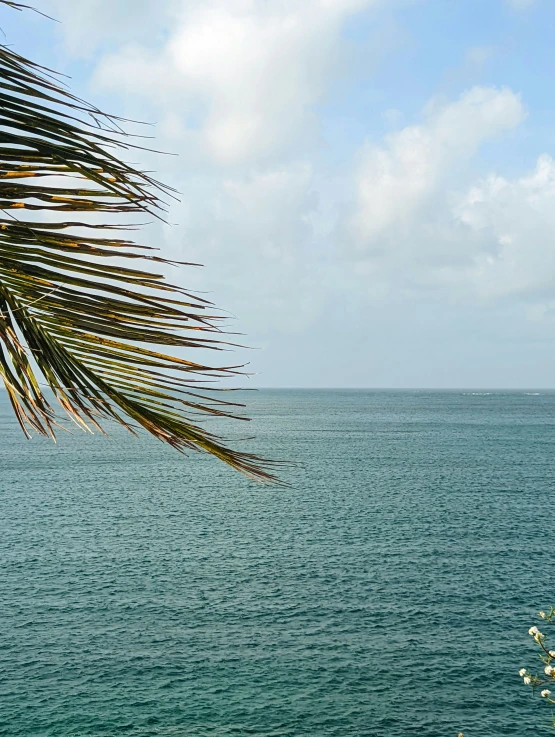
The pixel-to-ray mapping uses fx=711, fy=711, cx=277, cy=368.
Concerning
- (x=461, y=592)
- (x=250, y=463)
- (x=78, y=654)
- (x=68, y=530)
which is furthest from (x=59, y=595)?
(x=250, y=463)

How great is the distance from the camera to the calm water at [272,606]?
30.0m

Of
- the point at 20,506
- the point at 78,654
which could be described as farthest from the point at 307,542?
the point at 20,506

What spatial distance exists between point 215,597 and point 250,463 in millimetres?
42465

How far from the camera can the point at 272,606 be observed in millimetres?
40406

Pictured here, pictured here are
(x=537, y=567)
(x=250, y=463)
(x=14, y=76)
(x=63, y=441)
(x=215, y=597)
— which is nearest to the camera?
(x=14, y=76)

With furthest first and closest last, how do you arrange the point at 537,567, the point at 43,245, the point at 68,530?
the point at 68,530 < the point at 537,567 < the point at 43,245

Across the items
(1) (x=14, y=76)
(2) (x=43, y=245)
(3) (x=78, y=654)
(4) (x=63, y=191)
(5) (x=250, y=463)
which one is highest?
(1) (x=14, y=76)

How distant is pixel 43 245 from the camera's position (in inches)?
Result: 77.1

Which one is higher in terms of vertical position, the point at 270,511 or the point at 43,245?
the point at 43,245

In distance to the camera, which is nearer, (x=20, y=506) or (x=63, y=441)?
(x=20, y=506)

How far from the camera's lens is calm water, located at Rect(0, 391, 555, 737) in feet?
98.4

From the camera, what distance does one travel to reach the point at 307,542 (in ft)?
178

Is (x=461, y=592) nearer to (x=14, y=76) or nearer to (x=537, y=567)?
(x=537, y=567)

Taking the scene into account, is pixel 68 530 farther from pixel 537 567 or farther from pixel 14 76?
pixel 14 76
